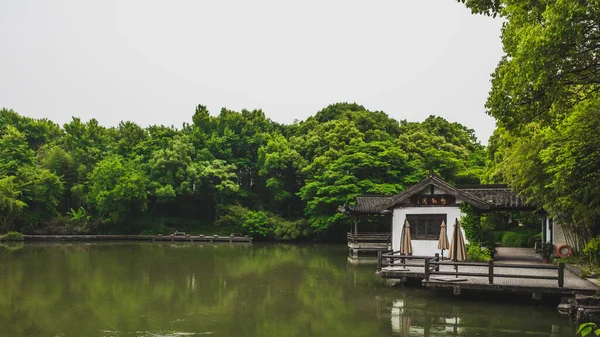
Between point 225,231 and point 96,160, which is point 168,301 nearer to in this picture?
point 225,231

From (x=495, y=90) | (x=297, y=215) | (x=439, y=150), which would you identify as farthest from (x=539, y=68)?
(x=297, y=215)

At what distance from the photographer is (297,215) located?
44812mm

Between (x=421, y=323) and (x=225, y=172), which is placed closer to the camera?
(x=421, y=323)

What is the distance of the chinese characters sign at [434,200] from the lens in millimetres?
19844

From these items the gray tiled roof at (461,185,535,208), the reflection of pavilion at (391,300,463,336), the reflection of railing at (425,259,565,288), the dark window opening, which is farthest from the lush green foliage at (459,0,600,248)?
the dark window opening

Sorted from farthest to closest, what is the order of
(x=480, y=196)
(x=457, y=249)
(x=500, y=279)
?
(x=480, y=196) < (x=457, y=249) < (x=500, y=279)

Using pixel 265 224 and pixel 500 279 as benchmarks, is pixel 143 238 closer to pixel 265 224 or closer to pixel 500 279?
pixel 265 224

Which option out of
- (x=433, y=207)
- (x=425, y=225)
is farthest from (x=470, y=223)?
(x=425, y=225)

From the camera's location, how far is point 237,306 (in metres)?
13.3

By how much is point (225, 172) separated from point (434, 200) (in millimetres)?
27851

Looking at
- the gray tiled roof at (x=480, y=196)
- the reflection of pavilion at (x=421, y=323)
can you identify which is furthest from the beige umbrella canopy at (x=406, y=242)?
the reflection of pavilion at (x=421, y=323)

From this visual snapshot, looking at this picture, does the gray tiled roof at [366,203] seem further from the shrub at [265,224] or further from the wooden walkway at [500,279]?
the wooden walkway at [500,279]

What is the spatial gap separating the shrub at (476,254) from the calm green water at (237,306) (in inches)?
150

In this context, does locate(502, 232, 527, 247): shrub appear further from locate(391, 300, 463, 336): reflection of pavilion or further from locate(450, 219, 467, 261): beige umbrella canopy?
locate(391, 300, 463, 336): reflection of pavilion
